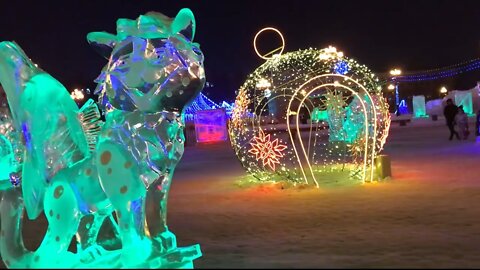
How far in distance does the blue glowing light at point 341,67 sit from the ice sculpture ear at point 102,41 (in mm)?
7155

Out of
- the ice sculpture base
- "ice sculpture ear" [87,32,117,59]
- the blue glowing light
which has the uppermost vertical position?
the blue glowing light

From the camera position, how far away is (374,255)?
5.23m

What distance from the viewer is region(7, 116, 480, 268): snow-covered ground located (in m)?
5.18

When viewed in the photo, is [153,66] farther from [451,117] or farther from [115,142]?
[451,117]

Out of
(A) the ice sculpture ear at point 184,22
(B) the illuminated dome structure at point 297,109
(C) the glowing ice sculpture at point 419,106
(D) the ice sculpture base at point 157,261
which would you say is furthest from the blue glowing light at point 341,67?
(C) the glowing ice sculpture at point 419,106

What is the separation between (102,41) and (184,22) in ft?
2.01

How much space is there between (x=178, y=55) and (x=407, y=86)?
66.4 meters

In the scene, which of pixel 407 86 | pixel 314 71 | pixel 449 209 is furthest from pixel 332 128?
pixel 407 86

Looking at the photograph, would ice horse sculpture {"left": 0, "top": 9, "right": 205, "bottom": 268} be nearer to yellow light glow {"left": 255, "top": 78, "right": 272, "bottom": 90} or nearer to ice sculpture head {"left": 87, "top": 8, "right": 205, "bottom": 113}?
ice sculpture head {"left": 87, "top": 8, "right": 205, "bottom": 113}

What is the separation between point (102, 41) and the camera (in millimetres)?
4086

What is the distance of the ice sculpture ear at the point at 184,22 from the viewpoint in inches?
154

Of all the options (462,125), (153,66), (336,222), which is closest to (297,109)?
(336,222)

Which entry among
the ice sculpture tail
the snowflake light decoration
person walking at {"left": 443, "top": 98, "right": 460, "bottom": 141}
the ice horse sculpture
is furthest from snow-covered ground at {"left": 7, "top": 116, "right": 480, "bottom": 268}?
person walking at {"left": 443, "top": 98, "right": 460, "bottom": 141}

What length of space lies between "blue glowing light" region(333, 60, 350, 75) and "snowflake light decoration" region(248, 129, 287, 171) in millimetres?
1725
